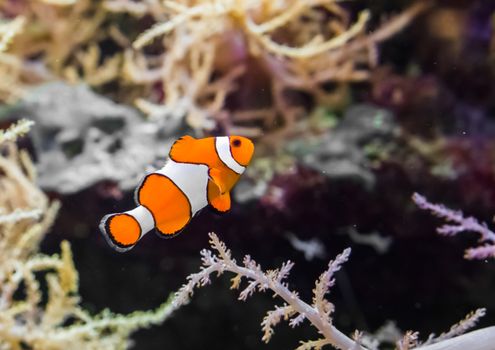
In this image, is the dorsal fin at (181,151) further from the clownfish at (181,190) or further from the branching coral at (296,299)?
the branching coral at (296,299)

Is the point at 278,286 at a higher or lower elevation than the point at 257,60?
higher

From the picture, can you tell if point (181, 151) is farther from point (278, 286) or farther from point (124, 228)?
point (278, 286)

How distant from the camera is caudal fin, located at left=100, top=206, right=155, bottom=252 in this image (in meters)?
1.43

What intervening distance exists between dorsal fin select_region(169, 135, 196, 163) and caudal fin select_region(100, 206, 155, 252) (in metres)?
0.19

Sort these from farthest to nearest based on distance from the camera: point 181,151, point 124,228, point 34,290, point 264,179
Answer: point 264,179 < point 34,290 < point 181,151 < point 124,228

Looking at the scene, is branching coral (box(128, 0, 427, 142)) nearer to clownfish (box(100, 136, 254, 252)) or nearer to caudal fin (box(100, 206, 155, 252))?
clownfish (box(100, 136, 254, 252))

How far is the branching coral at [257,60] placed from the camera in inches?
132

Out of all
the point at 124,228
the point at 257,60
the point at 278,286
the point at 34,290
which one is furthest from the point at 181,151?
the point at 257,60

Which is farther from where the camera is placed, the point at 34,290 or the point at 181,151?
the point at 34,290

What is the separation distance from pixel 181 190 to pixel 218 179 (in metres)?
0.11

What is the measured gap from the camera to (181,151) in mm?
1549

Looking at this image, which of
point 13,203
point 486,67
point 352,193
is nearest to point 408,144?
point 352,193

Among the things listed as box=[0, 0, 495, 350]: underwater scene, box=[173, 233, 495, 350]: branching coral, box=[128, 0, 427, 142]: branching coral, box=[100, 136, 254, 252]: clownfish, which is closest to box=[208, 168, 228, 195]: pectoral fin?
box=[100, 136, 254, 252]: clownfish

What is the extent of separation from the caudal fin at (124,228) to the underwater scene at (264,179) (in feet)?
3.79
